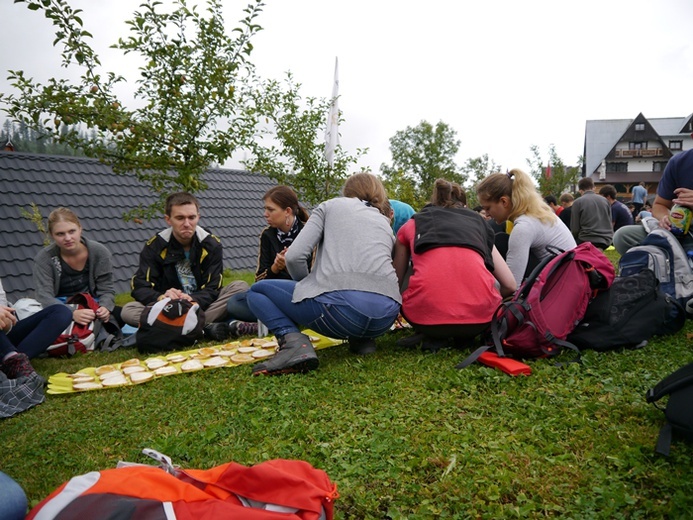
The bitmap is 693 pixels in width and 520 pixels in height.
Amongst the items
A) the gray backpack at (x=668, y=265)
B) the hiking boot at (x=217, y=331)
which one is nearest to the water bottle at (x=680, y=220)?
the gray backpack at (x=668, y=265)

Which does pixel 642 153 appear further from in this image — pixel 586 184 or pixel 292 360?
pixel 292 360

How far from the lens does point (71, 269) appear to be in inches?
217

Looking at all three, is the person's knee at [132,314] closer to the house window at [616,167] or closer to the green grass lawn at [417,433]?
the green grass lawn at [417,433]

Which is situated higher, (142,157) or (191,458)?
(142,157)

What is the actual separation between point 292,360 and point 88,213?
794 centimetres

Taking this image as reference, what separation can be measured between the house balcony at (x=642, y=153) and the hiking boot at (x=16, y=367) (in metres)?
48.9

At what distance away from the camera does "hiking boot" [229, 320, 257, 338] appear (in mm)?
5473

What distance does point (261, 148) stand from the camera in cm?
752

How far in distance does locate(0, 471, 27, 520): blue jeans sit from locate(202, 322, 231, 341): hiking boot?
3.64m

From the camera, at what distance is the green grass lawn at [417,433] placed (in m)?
2.05

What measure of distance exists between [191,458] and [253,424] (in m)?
0.40

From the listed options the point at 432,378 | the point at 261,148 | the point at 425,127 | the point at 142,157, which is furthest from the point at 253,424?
the point at 425,127

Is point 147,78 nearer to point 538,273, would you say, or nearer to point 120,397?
point 120,397

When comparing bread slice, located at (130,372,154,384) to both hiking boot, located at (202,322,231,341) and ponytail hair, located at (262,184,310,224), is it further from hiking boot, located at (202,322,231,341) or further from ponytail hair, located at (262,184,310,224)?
ponytail hair, located at (262,184,310,224)
